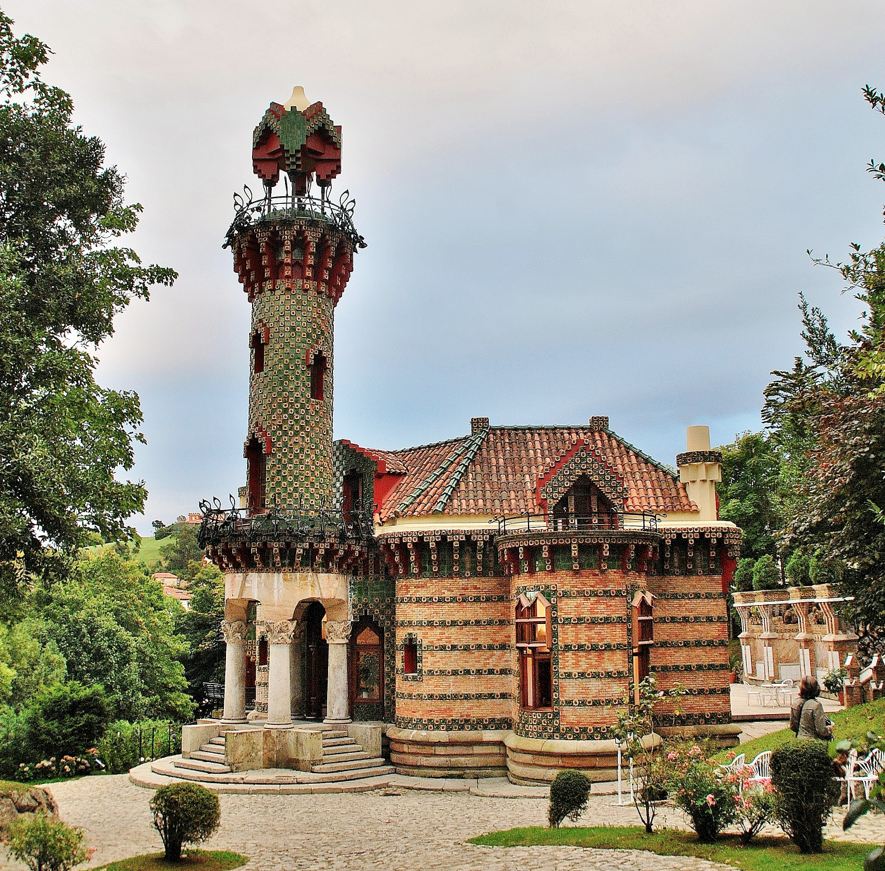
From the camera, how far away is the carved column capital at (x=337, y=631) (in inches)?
883

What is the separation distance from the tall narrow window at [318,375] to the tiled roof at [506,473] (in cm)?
267

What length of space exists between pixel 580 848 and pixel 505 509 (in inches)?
412

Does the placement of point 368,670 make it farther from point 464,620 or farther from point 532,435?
point 532,435

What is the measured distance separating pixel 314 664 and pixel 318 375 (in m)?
7.66

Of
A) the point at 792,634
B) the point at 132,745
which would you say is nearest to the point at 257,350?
the point at 132,745

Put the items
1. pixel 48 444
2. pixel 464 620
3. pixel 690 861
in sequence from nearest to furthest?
pixel 690 861, pixel 48 444, pixel 464 620

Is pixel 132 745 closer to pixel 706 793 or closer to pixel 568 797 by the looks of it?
pixel 568 797

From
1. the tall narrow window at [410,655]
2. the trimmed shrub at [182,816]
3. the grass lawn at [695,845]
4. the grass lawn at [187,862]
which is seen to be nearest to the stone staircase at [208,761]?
the tall narrow window at [410,655]

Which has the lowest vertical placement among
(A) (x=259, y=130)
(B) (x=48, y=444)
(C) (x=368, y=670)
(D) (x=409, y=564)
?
(C) (x=368, y=670)

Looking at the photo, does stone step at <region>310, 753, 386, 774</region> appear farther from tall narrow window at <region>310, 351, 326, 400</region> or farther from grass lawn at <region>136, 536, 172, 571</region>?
grass lawn at <region>136, 536, 172, 571</region>

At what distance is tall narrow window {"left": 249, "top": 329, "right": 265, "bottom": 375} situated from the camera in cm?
2370

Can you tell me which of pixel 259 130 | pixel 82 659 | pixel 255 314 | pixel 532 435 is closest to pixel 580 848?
pixel 532 435

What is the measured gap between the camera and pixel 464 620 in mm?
21891

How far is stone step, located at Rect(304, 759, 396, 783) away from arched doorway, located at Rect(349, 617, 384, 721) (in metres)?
2.03
